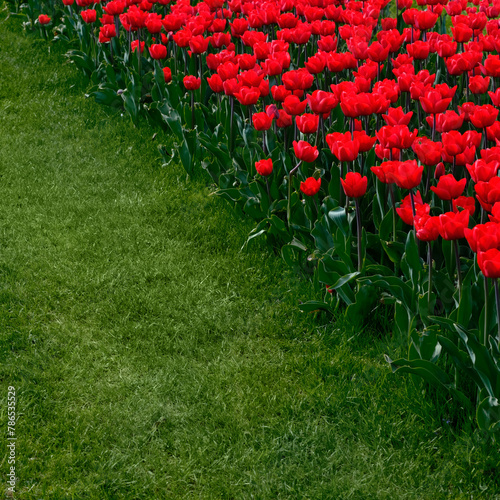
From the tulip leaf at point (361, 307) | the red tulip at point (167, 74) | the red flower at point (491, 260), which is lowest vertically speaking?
the tulip leaf at point (361, 307)

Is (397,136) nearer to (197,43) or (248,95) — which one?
(248,95)

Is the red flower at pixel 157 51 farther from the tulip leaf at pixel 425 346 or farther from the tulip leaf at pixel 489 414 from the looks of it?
the tulip leaf at pixel 489 414

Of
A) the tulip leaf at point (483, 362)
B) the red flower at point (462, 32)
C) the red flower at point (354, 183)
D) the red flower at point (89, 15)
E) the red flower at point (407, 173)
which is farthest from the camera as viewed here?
the red flower at point (89, 15)

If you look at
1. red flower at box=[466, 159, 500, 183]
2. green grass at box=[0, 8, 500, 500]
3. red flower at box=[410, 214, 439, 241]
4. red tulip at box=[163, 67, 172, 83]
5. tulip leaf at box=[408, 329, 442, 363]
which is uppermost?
red flower at box=[466, 159, 500, 183]

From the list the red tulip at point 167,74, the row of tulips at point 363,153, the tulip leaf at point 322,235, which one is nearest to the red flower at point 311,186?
the row of tulips at point 363,153

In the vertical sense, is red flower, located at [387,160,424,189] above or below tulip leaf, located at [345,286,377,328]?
above

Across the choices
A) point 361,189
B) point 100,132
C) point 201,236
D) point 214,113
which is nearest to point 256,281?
point 201,236

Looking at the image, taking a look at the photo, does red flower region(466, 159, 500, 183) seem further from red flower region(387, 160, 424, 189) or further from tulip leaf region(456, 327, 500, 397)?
tulip leaf region(456, 327, 500, 397)

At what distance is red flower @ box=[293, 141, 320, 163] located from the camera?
3484 mm

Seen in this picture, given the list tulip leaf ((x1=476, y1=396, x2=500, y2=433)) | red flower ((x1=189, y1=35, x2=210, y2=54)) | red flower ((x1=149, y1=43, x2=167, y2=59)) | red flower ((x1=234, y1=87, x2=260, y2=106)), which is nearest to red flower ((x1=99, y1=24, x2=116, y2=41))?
red flower ((x1=149, y1=43, x2=167, y2=59))

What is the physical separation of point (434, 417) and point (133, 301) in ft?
5.66

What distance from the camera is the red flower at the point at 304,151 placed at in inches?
137

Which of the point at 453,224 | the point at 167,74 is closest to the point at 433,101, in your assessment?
the point at 453,224

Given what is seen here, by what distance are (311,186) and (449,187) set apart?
874 mm
